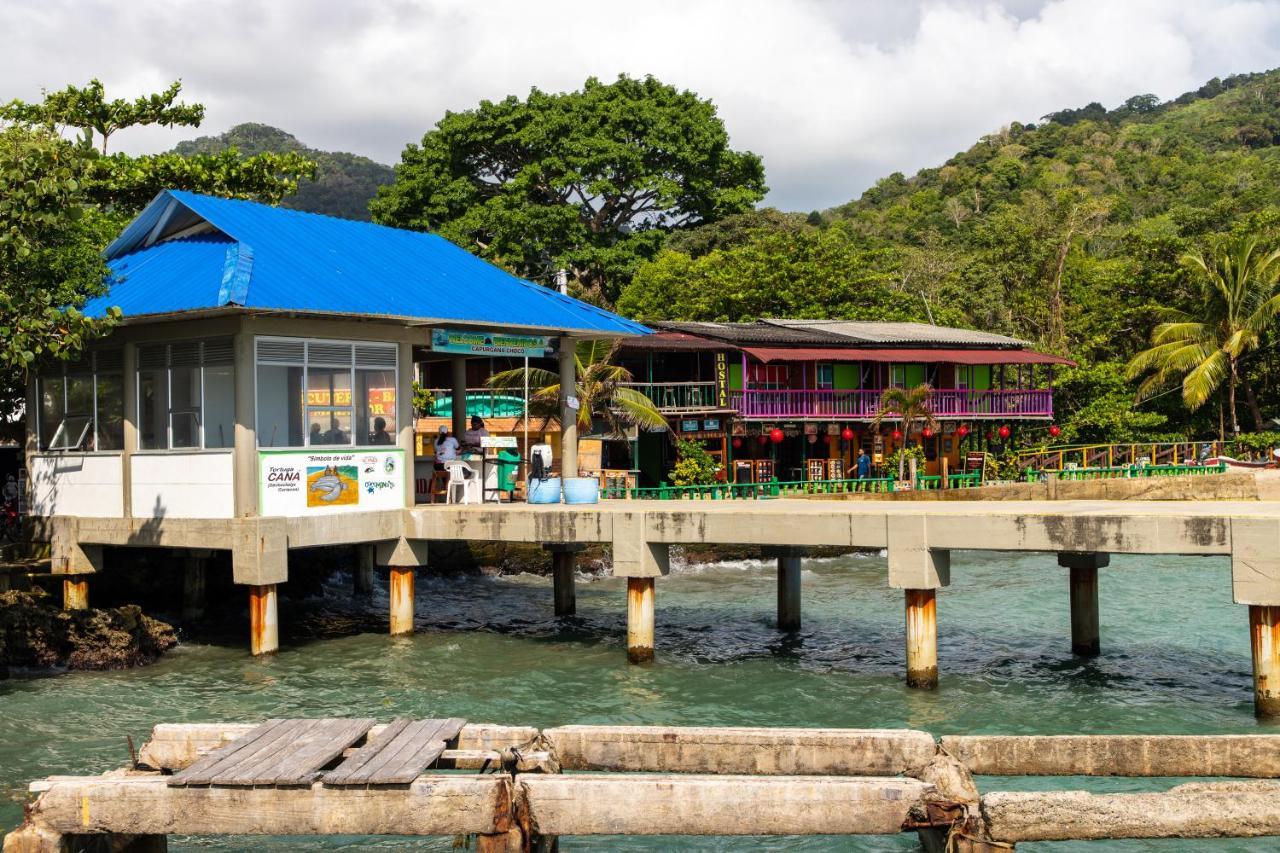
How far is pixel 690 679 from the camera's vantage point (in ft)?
65.0

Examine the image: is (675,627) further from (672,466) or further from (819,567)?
(672,466)

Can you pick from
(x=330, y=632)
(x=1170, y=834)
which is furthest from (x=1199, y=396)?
(x=1170, y=834)

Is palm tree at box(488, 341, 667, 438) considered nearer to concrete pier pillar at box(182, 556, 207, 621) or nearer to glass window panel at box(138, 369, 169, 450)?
concrete pier pillar at box(182, 556, 207, 621)

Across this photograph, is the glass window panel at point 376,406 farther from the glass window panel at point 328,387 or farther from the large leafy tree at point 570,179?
the large leafy tree at point 570,179

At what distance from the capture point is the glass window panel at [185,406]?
21.7 m

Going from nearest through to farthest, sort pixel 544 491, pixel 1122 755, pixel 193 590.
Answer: pixel 1122 755 < pixel 544 491 < pixel 193 590

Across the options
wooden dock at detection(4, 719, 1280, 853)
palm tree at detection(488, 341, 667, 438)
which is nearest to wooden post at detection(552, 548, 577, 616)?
palm tree at detection(488, 341, 667, 438)

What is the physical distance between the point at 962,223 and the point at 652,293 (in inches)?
1332

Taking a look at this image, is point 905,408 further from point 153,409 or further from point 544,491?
point 153,409

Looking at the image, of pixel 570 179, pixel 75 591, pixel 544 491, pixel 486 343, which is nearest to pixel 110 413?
pixel 75 591

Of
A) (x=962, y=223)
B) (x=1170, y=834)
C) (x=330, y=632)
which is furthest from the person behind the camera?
(x=962, y=223)

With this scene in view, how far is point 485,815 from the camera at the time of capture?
9.49 metres

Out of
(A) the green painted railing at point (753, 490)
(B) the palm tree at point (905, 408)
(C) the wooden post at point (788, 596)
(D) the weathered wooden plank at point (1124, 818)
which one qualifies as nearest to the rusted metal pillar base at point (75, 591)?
(C) the wooden post at point (788, 596)

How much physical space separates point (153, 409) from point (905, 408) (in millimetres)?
27158
